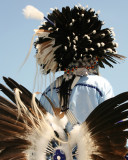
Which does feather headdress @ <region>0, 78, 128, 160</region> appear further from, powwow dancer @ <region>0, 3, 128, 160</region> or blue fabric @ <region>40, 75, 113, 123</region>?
blue fabric @ <region>40, 75, 113, 123</region>

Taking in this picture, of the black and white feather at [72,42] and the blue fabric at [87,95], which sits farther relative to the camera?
the black and white feather at [72,42]

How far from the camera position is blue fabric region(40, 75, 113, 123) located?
2.89 metres

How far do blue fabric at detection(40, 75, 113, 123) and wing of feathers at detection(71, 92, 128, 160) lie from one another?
0.55m

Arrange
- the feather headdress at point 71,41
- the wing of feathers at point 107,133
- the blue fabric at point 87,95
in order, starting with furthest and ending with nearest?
the feather headdress at point 71,41 → the blue fabric at point 87,95 → the wing of feathers at point 107,133

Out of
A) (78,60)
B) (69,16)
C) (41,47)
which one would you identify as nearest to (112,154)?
(78,60)

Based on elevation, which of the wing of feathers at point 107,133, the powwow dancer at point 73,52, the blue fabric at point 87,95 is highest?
the powwow dancer at point 73,52

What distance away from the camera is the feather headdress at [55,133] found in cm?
223

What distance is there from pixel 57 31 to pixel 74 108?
2.78 feet

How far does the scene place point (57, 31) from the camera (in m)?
3.17

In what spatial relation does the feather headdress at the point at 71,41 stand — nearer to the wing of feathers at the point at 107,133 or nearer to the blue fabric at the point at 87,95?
the blue fabric at the point at 87,95

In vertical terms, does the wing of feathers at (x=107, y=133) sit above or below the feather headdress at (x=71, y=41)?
below

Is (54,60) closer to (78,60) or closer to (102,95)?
(78,60)

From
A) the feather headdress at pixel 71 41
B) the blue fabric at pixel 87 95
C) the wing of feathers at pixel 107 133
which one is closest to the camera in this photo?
the wing of feathers at pixel 107 133

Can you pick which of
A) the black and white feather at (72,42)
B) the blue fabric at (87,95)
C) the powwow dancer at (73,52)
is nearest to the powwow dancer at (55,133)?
the blue fabric at (87,95)
